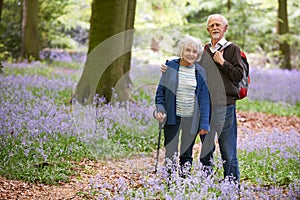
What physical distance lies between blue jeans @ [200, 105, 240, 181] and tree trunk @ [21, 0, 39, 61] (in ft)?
41.0

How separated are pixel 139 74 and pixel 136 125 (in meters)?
7.93

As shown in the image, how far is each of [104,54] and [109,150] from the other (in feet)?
9.72

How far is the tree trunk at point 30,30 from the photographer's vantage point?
1642 centimetres

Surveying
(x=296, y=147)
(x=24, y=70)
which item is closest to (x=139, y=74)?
(x=24, y=70)

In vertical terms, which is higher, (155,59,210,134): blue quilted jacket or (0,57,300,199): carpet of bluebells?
(155,59,210,134): blue quilted jacket

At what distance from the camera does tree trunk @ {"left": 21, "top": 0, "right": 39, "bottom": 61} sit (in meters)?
16.4

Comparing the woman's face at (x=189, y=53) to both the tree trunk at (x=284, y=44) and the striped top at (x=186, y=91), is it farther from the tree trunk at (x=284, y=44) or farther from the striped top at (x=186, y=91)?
the tree trunk at (x=284, y=44)

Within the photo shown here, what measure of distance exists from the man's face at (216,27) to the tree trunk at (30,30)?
12.5 metres

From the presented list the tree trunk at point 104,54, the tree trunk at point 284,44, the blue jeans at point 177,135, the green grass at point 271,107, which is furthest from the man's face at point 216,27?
the tree trunk at point 284,44

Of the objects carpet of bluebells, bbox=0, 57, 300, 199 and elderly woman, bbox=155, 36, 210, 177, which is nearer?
carpet of bluebells, bbox=0, 57, 300, 199

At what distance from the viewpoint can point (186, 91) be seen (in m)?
5.01

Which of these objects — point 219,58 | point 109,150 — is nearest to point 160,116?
point 219,58

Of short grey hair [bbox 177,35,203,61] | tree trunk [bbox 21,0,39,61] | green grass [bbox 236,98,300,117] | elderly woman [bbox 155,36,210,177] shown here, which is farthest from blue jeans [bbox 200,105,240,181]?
tree trunk [bbox 21,0,39,61]

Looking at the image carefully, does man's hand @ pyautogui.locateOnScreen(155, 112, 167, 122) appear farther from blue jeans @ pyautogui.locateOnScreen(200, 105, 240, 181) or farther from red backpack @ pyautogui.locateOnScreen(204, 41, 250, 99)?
red backpack @ pyautogui.locateOnScreen(204, 41, 250, 99)
